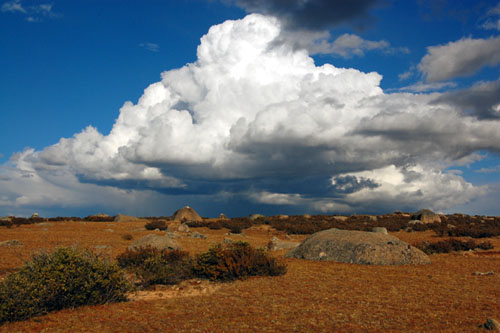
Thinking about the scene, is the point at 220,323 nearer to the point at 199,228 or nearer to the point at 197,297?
the point at 197,297

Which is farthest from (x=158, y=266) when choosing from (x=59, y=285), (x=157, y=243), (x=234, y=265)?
(x=157, y=243)

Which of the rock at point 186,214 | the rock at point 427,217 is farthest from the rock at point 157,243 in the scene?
the rock at point 427,217

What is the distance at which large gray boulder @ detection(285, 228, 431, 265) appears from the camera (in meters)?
15.5

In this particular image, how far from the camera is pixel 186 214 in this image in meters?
48.9

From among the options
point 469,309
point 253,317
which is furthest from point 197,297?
point 469,309

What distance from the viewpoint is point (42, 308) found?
800 cm

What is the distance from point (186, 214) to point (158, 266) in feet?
123

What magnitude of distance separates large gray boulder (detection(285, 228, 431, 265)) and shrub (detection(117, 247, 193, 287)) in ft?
19.7

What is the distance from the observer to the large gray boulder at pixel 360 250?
50.8ft

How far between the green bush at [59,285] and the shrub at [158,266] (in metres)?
1.97

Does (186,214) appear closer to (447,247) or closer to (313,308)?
(447,247)

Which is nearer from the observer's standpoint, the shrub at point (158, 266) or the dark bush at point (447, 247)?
the shrub at point (158, 266)

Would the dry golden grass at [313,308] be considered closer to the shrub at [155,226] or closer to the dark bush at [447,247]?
the dark bush at [447,247]

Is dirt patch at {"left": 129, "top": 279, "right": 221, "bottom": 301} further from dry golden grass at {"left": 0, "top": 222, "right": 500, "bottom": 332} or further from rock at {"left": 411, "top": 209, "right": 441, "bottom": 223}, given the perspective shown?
rock at {"left": 411, "top": 209, "right": 441, "bottom": 223}
